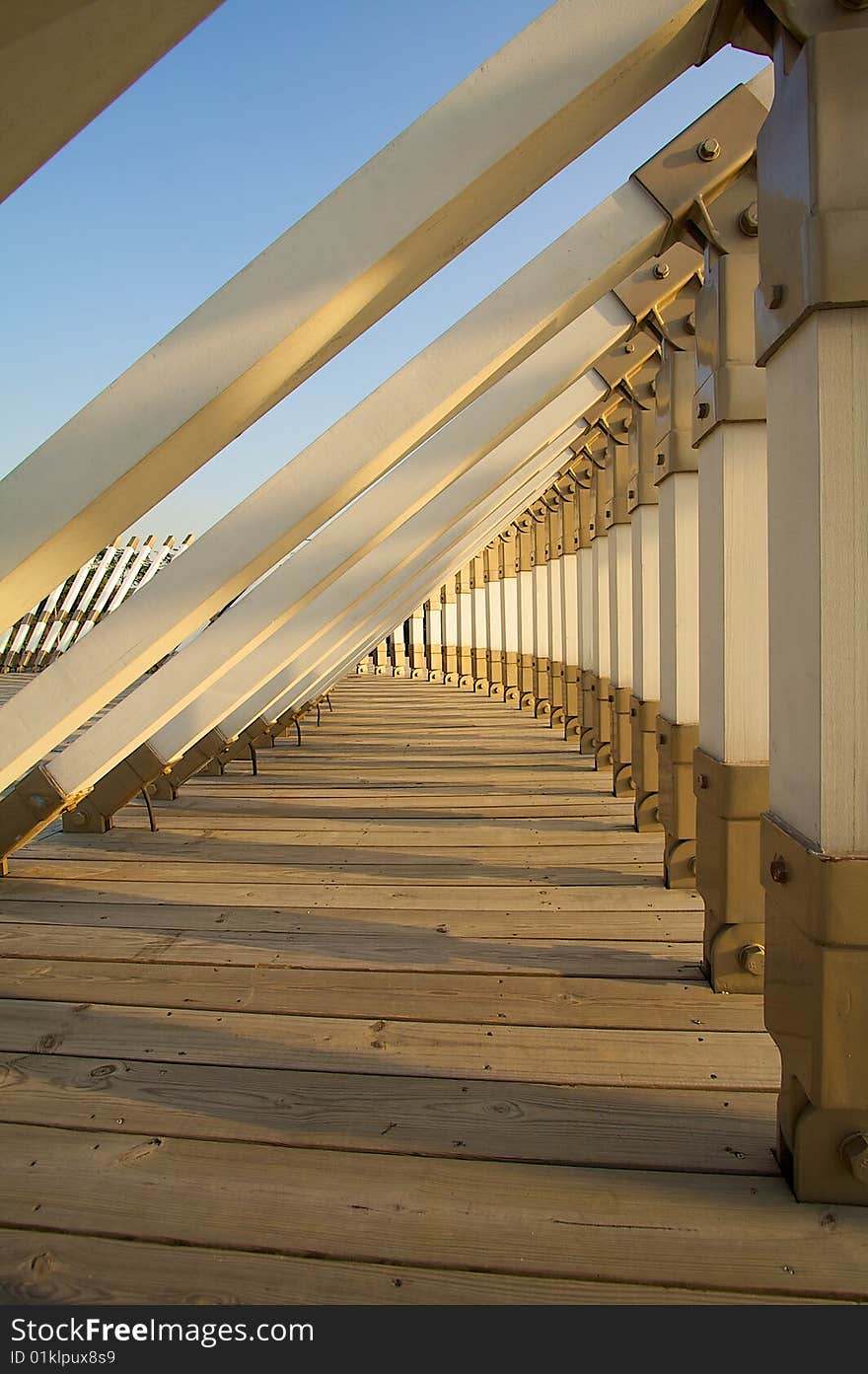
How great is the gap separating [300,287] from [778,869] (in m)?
1.21

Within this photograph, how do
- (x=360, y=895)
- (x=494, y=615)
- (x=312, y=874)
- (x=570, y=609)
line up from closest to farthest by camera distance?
(x=360, y=895)
(x=312, y=874)
(x=570, y=609)
(x=494, y=615)

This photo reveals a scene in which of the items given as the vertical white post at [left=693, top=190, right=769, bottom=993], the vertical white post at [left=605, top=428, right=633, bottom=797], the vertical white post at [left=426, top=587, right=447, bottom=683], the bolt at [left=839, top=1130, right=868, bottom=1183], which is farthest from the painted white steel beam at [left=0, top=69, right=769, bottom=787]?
the vertical white post at [left=426, top=587, right=447, bottom=683]

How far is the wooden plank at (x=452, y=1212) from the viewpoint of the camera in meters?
1.33

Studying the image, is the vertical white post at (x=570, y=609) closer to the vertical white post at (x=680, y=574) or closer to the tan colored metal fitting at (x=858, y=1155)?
the vertical white post at (x=680, y=574)

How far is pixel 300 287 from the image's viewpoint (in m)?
1.44

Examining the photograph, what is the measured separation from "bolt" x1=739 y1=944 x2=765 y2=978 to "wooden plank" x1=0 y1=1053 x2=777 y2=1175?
19.1 inches

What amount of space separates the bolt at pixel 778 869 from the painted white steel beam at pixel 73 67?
139 cm

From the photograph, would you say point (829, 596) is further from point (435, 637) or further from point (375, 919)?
point (435, 637)

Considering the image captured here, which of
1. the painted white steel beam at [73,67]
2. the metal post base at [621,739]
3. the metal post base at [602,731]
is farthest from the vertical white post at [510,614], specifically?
the painted white steel beam at [73,67]

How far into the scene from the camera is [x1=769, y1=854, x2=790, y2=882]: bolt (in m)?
1.56

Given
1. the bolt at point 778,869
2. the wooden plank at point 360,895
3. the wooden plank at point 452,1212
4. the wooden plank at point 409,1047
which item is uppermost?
the bolt at point 778,869

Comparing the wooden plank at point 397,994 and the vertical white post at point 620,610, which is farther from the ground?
the vertical white post at point 620,610

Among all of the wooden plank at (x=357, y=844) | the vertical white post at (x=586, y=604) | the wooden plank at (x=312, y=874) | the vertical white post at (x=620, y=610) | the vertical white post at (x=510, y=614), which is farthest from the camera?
the vertical white post at (x=510, y=614)

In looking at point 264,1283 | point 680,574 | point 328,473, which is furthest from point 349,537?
point 264,1283
